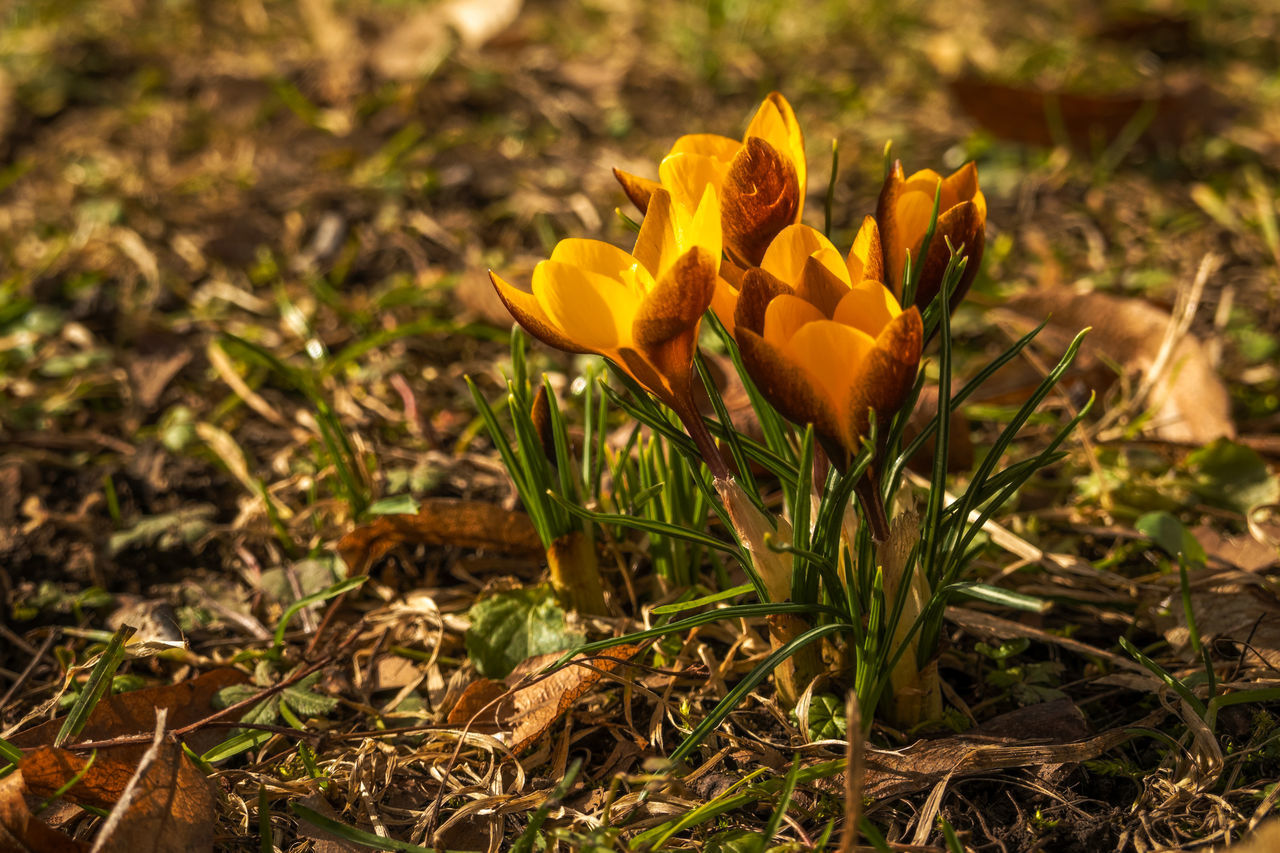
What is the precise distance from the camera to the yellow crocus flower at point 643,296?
3.14 feet

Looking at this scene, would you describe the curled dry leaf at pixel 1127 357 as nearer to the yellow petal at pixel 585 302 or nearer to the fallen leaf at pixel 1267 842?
the fallen leaf at pixel 1267 842

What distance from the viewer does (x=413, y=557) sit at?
178 cm

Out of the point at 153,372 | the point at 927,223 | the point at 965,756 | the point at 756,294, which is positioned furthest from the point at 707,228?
the point at 153,372

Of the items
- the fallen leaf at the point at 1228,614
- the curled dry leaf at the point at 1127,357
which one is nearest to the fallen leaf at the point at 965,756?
the fallen leaf at the point at 1228,614

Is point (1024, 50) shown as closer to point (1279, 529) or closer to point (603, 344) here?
point (1279, 529)

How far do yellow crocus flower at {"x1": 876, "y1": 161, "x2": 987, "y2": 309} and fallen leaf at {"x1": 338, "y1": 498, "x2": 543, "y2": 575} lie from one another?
31.4 inches

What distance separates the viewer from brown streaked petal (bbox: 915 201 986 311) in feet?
3.55

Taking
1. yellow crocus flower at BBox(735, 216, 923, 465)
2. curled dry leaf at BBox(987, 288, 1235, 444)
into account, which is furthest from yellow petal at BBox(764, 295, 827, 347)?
curled dry leaf at BBox(987, 288, 1235, 444)

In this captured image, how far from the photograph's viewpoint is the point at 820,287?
993mm

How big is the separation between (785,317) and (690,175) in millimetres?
240

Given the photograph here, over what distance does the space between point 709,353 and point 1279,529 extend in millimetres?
1044

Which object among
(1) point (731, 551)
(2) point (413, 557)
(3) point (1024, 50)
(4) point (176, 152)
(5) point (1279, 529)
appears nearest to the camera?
(1) point (731, 551)

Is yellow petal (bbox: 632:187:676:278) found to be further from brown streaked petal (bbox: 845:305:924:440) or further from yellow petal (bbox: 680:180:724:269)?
brown streaked petal (bbox: 845:305:924:440)

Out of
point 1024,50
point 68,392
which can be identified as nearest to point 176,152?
point 68,392
